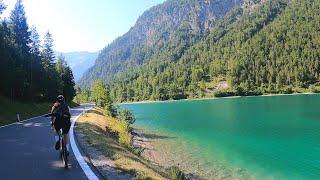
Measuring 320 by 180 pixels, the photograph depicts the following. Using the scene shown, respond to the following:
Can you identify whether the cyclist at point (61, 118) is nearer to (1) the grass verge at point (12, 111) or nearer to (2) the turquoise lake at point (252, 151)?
(2) the turquoise lake at point (252, 151)

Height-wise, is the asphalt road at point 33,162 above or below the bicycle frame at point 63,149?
below

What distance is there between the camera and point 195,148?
1804 inches

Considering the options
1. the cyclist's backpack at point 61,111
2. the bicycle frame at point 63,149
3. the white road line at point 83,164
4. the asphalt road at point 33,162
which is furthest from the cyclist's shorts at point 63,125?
the white road line at point 83,164

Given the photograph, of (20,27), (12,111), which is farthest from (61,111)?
(20,27)

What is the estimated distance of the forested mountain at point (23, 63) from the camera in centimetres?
6222

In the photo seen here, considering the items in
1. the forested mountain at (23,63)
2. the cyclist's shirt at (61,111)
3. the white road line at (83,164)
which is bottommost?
the white road line at (83,164)

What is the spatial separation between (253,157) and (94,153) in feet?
76.0

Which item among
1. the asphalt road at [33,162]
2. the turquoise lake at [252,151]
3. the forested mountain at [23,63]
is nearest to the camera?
the asphalt road at [33,162]

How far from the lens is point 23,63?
74500mm

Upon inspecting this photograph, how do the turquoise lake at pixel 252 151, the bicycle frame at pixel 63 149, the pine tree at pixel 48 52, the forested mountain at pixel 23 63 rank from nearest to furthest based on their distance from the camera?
the bicycle frame at pixel 63 149
the turquoise lake at pixel 252 151
the forested mountain at pixel 23 63
the pine tree at pixel 48 52

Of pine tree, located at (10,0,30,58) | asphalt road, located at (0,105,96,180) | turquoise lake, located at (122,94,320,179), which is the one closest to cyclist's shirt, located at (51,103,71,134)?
asphalt road, located at (0,105,96,180)

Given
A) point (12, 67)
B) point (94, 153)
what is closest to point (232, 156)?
point (94, 153)

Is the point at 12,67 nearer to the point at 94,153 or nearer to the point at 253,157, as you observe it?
the point at 253,157

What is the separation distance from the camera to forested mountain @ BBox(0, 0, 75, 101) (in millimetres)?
62219
